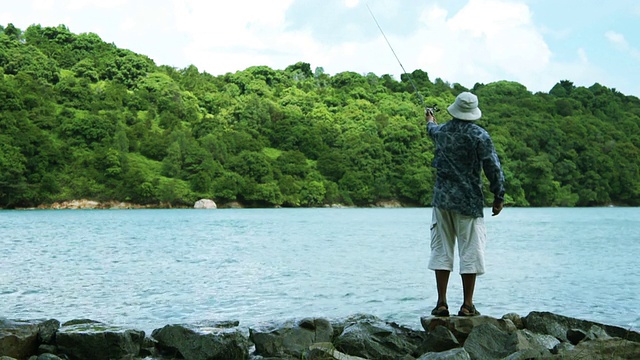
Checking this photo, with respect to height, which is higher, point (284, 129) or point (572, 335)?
point (284, 129)

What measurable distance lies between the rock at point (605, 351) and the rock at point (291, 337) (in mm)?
2471

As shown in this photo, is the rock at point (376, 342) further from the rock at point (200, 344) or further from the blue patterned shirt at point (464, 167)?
the blue patterned shirt at point (464, 167)

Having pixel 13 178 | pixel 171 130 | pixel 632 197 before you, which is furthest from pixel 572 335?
pixel 632 197

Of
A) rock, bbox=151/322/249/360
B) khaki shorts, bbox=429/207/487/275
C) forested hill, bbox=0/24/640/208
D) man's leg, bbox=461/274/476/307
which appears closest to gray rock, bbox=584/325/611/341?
man's leg, bbox=461/274/476/307

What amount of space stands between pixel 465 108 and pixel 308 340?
276 centimetres

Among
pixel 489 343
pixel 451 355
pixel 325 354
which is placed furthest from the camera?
pixel 489 343

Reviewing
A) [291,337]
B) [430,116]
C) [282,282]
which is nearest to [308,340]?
[291,337]

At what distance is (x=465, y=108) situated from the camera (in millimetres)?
6762

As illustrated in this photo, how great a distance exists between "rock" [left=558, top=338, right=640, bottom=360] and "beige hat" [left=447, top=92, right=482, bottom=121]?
231 cm

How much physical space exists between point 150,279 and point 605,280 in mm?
10009

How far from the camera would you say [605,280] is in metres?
15.7

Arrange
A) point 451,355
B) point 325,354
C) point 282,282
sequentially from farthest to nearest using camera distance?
1. point 282,282
2. point 325,354
3. point 451,355

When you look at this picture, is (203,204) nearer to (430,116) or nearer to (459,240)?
(430,116)

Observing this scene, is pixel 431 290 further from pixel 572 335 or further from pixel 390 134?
pixel 390 134
